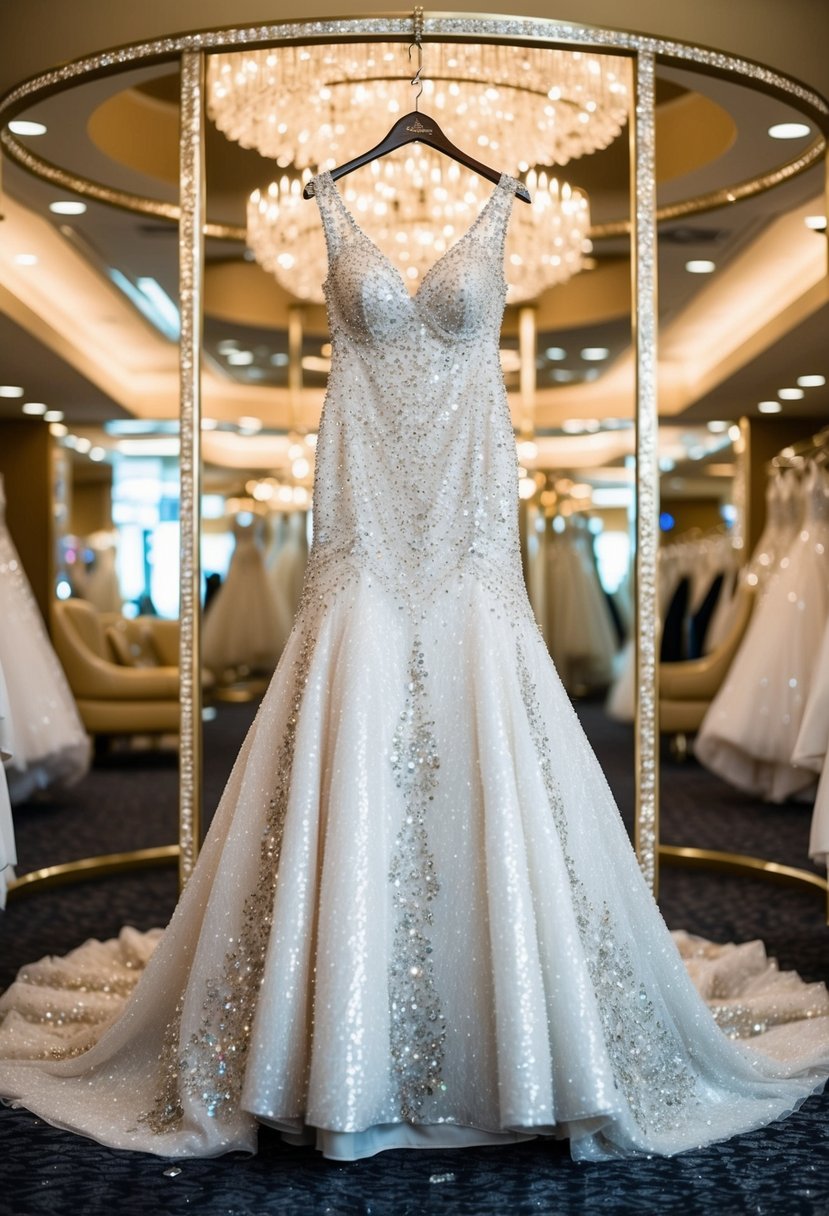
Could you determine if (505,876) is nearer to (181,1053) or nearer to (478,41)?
(181,1053)

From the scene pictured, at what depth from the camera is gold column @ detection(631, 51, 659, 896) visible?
12.5 feet

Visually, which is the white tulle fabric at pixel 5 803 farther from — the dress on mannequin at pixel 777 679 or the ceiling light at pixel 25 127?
the dress on mannequin at pixel 777 679

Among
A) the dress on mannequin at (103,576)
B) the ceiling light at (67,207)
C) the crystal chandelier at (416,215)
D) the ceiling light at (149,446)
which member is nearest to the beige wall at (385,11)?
the crystal chandelier at (416,215)

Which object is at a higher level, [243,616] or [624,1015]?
[243,616]

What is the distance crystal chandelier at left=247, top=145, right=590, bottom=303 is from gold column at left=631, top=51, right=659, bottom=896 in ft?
3.56

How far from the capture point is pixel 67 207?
5.39 m

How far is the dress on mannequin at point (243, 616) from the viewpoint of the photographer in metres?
6.48

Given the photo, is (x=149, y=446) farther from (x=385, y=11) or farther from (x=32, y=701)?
(x=385, y=11)

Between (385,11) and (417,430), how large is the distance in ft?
4.92

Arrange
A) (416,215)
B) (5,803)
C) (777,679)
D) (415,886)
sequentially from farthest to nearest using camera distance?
(777,679) → (416,215) → (5,803) → (415,886)

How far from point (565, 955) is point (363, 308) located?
142cm

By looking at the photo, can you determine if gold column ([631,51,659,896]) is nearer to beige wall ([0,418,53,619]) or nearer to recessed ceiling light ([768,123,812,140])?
recessed ceiling light ([768,123,812,140])

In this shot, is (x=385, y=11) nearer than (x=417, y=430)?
No

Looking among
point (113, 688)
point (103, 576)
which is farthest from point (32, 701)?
point (103, 576)
